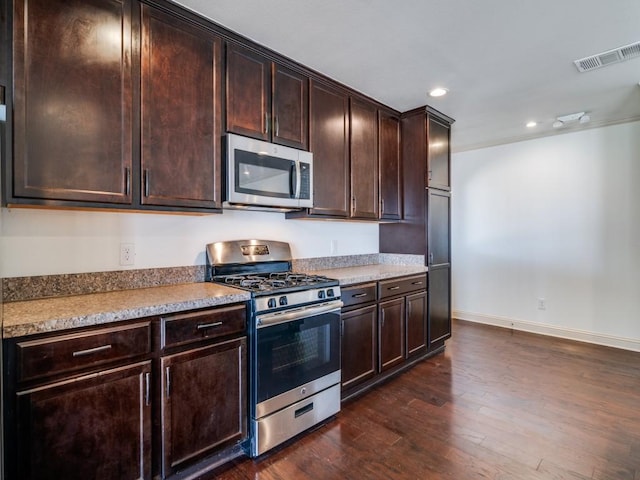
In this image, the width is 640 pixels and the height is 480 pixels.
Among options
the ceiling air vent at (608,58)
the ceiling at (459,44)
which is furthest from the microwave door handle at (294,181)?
the ceiling air vent at (608,58)

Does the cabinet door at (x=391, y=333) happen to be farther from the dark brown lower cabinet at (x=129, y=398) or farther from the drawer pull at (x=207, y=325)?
the drawer pull at (x=207, y=325)

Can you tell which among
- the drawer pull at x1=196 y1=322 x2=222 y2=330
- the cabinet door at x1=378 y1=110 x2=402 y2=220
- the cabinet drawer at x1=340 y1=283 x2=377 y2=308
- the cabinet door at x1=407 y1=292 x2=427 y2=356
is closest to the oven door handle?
the cabinet drawer at x1=340 y1=283 x2=377 y2=308

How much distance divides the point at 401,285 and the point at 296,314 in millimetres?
1318

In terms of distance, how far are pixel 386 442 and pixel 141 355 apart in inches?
61.4

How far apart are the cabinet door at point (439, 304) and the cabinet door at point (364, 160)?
3.23ft

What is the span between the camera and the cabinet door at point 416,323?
317 centimetres

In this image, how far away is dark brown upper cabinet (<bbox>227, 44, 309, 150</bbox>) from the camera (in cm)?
217

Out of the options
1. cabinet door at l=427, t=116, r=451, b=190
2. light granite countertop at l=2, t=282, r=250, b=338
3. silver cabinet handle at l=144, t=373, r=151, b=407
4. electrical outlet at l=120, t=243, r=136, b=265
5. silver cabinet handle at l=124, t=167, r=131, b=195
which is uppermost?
cabinet door at l=427, t=116, r=451, b=190

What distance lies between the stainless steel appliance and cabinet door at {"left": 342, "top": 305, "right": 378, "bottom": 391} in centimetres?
14

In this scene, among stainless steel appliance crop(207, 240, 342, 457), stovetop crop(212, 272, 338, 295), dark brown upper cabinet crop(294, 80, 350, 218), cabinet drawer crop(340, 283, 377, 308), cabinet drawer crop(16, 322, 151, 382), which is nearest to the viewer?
cabinet drawer crop(16, 322, 151, 382)

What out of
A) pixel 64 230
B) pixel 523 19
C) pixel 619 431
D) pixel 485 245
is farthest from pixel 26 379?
pixel 485 245

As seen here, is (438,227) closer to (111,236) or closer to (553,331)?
(553,331)

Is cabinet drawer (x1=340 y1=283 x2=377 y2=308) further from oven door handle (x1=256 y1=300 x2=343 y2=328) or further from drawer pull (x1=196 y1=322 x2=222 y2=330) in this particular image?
drawer pull (x1=196 y1=322 x2=222 y2=330)

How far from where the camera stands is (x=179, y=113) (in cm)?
192
